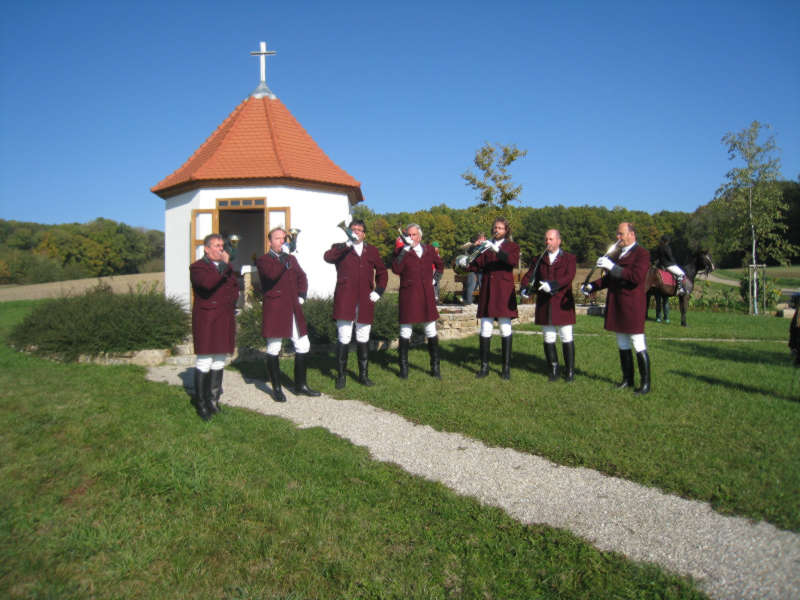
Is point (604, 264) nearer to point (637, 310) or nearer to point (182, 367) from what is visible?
point (637, 310)

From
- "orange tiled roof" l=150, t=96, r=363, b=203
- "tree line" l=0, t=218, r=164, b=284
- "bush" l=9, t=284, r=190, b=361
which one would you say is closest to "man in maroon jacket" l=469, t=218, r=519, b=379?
"bush" l=9, t=284, r=190, b=361

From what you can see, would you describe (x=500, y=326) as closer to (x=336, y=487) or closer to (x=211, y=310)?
(x=211, y=310)

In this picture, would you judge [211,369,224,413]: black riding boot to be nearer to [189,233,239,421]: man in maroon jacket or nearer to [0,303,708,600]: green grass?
[189,233,239,421]: man in maroon jacket

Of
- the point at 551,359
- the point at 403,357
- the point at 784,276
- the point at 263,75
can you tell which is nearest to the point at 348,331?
the point at 403,357

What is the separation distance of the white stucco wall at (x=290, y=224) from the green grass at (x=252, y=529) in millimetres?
7698

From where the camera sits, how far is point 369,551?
2.88 metres

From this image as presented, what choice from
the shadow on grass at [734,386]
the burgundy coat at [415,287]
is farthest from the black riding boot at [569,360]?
the burgundy coat at [415,287]

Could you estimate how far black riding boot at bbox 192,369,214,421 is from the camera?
5.40 m

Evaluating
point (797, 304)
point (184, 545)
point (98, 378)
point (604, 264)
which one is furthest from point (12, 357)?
point (797, 304)

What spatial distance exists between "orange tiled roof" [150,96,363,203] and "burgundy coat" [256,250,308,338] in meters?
6.21

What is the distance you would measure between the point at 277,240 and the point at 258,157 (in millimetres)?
7133

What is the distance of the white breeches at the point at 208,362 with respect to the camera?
5531 millimetres

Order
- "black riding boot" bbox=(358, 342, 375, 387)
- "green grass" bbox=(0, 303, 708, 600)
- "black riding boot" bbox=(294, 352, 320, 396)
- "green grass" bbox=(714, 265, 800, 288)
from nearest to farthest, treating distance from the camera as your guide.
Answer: "green grass" bbox=(0, 303, 708, 600)
"black riding boot" bbox=(294, 352, 320, 396)
"black riding boot" bbox=(358, 342, 375, 387)
"green grass" bbox=(714, 265, 800, 288)

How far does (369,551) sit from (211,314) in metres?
3.46
